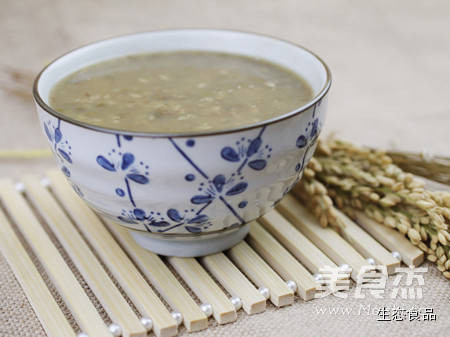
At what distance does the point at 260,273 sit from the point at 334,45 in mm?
1611

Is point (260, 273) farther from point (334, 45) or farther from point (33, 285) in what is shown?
point (334, 45)

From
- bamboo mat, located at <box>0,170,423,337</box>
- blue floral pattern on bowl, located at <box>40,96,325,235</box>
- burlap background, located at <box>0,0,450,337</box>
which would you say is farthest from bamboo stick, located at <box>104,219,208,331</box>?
burlap background, located at <box>0,0,450,337</box>

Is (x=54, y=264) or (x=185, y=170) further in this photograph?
(x=54, y=264)

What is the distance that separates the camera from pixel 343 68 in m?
2.65

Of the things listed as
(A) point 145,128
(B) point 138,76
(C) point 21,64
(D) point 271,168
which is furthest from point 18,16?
(D) point 271,168

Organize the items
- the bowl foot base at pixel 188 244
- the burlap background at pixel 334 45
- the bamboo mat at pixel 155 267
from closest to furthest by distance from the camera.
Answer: the bamboo mat at pixel 155 267 → the bowl foot base at pixel 188 244 → the burlap background at pixel 334 45

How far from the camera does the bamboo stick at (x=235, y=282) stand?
Answer: 1329mm

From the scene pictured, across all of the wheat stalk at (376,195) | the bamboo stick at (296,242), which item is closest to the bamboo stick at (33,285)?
the bamboo stick at (296,242)

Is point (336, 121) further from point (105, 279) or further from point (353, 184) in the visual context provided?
point (105, 279)

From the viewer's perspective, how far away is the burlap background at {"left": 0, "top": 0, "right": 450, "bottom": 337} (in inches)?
87.8

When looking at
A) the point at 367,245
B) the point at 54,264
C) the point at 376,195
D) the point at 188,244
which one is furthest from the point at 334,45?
the point at 54,264

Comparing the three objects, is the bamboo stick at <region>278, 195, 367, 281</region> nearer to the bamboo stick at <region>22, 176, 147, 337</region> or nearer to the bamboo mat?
the bamboo mat

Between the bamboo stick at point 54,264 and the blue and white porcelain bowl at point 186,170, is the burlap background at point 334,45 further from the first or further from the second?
the blue and white porcelain bowl at point 186,170

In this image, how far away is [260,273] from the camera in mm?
1414
